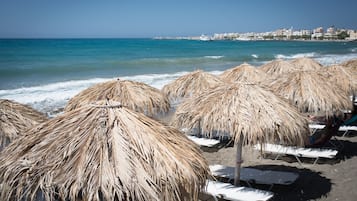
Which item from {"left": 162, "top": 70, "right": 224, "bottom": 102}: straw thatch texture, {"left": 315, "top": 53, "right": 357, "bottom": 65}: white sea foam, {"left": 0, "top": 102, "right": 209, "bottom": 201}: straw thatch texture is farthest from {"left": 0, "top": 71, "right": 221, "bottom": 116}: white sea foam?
{"left": 315, "top": 53, "right": 357, "bottom": 65}: white sea foam

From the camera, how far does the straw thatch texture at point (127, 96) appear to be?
19.6 feet

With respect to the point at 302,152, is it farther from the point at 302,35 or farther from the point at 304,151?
the point at 302,35

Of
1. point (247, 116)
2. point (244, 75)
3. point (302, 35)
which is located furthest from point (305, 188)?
point (302, 35)

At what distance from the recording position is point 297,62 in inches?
484

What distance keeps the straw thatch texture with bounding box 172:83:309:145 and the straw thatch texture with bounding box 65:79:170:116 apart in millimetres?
1190

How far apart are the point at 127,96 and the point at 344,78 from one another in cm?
578

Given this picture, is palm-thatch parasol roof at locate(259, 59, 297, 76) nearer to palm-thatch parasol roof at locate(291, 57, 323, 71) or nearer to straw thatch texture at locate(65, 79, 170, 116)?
palm-thatch parasol roof at locate(291, 57, 323, 71)

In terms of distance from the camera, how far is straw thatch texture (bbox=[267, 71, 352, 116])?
6.64 m

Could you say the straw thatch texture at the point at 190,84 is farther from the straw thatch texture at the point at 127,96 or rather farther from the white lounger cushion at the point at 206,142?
the straw thatch texture at the point at 127,96

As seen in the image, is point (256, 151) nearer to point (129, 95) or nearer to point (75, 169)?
point (129, 95)

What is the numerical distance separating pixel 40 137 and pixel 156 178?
1081 mm

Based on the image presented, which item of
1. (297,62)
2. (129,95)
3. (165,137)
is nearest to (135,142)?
(165,137)

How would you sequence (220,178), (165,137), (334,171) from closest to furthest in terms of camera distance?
(165,137) → (220,178) → (334,171)

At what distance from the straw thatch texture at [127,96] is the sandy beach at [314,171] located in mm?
1876
